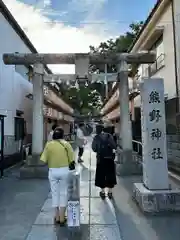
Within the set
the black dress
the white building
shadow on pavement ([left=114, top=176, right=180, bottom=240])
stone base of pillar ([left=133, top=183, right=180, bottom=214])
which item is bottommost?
shadow on pavement ([left=114, top=176, right=180, bottom=240])

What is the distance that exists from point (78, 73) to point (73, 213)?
7.24 metres

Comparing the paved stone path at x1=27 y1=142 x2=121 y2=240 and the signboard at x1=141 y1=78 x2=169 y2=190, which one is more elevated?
the signboard at x1=141 y1=78 x2=169 y2=190

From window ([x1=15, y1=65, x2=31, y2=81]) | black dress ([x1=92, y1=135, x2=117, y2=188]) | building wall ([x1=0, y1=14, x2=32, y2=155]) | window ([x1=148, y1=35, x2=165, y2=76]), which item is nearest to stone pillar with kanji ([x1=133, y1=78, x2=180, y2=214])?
black dress ([x1=92, y1=135, x2=117, y2=188])

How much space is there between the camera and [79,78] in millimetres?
11625

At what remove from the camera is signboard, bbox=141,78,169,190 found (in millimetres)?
6777

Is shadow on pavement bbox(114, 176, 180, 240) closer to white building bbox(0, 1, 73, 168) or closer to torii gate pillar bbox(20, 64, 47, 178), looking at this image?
torii gate pillar bbox(20, 64, 47, 178)

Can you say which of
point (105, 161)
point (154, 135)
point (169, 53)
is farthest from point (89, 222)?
point (169, 53)

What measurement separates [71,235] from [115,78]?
830 centimetres

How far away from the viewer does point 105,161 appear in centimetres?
789

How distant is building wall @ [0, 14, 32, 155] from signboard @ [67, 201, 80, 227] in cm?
794

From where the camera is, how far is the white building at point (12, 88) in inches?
500

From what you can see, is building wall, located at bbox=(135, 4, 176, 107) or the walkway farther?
building wall, located at bbox=(135, 4, 176, 107)

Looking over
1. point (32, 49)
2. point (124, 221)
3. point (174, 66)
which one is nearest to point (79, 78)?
point (174, 66)

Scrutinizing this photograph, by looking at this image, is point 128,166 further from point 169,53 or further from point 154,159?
point 169,53
